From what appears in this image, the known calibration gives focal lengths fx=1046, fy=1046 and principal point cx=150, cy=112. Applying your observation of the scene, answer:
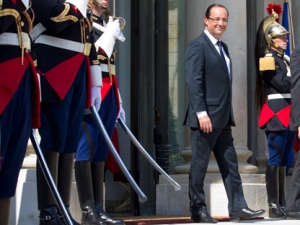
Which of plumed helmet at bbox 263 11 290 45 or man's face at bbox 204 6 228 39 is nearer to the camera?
man's face at bbox 204 6 228 39

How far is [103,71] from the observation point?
24.8 feet

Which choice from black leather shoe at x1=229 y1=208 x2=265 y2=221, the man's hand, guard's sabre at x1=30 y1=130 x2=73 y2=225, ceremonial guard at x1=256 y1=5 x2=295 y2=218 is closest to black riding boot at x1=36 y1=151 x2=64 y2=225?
guard's sabre at x1=30 y1=130 x2=73 y2=225

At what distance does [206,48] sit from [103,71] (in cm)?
108

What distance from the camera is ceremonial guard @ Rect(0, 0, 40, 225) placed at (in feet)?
16.4

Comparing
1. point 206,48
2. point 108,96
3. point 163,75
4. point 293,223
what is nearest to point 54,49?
point 108,96

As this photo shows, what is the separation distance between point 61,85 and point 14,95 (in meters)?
1.12

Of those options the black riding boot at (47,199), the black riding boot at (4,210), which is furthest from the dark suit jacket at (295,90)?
the black riding boot at (4,210)

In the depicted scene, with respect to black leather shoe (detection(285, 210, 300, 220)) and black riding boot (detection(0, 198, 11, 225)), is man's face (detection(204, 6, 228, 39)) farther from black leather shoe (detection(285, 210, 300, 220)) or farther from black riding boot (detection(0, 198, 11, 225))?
black riding boot (detection(0, 198, 11, 225))

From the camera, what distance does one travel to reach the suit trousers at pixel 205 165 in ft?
26.7

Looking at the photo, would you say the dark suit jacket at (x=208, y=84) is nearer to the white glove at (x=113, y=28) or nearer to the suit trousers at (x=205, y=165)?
the suit trousers at (x=205, y=165)

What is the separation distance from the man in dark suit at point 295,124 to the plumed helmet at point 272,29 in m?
0.99

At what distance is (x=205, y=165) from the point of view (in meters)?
8.22

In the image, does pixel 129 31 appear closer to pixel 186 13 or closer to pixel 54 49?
pixel 186 13

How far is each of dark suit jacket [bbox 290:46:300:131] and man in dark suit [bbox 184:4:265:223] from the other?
542mm
